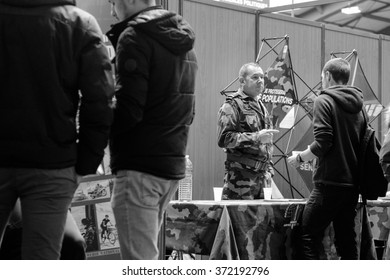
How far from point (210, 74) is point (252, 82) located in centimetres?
132

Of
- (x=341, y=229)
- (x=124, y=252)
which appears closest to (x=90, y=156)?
(x=124, y=252)

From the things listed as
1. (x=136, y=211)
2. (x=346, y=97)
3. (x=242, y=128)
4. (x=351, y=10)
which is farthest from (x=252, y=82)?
(x=351, y=10)

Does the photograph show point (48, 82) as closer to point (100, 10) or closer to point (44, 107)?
point (44, 107)

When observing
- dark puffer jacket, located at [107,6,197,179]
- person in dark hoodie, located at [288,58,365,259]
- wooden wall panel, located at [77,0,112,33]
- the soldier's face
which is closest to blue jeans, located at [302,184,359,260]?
person in dark hoodie, located at [288,58,365,259]

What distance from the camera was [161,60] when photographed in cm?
232

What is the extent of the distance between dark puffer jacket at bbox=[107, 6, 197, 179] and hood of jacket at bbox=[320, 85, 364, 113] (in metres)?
1.64

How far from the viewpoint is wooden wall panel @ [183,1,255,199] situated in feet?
18.6

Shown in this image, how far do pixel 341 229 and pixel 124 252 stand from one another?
72.6 inches

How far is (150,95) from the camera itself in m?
2.31

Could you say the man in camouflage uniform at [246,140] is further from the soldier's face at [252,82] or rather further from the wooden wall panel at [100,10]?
the wooden wall panel at [100,10]

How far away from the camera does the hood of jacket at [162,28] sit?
231cm

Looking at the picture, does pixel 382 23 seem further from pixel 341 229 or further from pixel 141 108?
pixel 141 108

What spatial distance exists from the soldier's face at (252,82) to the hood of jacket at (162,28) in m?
2.10

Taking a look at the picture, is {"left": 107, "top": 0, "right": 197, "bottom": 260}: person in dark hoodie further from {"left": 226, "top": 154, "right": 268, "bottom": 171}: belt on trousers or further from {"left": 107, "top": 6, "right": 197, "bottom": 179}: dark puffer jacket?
{"left": 226, "top": 154, "right": 268, "bottom": 171}: belt on trousers
